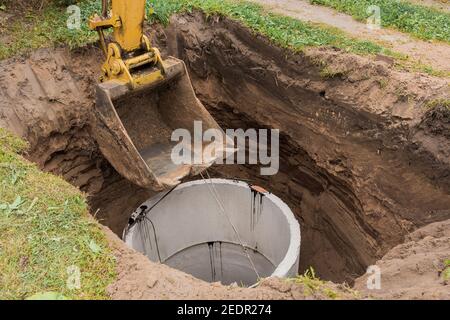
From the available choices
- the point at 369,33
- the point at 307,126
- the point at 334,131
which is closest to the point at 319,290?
the point at 334,131

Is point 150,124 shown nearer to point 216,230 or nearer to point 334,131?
point 216,230

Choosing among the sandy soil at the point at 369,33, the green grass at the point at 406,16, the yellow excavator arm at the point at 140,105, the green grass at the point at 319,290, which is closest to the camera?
the green grass at the point at 319,290

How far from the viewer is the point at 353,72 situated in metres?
6.88

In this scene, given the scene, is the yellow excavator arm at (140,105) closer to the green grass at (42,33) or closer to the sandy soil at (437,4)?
the green grass at (42,33)

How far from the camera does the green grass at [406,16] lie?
8.19 meters

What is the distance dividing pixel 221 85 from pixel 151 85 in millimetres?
2512

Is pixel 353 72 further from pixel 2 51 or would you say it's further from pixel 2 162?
pixel 2 51

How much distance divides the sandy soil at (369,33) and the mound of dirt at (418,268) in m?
2.81

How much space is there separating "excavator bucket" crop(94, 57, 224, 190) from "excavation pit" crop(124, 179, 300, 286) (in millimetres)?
968

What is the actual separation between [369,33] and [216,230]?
4343mm

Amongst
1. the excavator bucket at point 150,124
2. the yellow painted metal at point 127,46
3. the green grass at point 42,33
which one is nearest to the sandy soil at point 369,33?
the excavator bucket at point 150,124

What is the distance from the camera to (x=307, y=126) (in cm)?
745

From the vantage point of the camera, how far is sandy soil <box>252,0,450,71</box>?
288 inches
